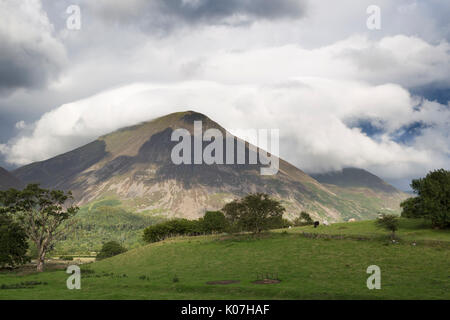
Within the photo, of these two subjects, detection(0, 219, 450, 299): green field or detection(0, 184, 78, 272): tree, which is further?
detection(0, 184, 78, 272): tree

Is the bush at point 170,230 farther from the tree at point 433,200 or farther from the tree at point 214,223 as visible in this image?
the tree at point 433,200

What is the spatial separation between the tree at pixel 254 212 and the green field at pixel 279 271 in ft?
13.1

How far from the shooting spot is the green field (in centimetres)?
3631

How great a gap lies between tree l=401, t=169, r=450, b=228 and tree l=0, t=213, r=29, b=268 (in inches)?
3945

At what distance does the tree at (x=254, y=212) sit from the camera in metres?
90.3

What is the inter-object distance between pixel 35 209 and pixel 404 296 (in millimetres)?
81233

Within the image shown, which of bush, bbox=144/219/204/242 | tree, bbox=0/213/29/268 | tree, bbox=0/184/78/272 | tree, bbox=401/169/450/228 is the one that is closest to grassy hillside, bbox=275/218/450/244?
tree, bbox=401/169/450/228

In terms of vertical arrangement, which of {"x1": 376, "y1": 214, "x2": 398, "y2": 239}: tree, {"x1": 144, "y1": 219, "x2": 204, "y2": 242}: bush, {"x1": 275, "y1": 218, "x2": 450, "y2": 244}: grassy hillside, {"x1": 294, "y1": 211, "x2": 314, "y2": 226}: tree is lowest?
{"x1": 144, "y1": 219, "x2": 204, "y2": 242}: bush
